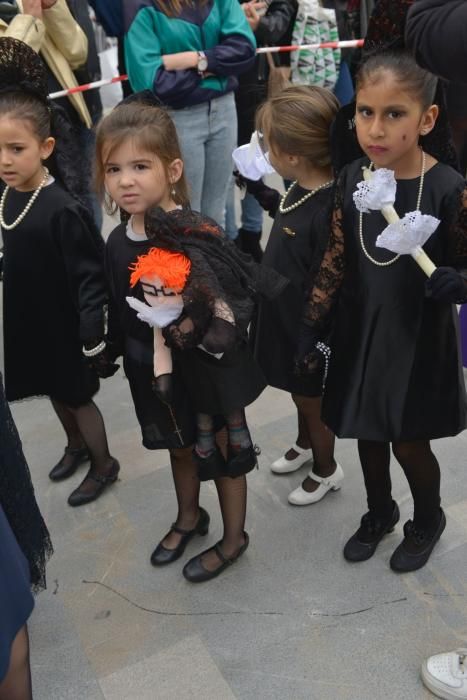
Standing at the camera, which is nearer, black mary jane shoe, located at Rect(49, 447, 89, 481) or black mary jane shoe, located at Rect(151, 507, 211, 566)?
black mary jane shoe, located at Rect(151, 507, 211, 566)

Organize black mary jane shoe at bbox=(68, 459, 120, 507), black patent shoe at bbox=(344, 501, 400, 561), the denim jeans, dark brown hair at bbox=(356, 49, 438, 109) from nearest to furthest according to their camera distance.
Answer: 1. dark brown hair at bbox=(356, 49, 438, 109)
2. black patent shoe at bbox=(344, 501, 400, 561)
3. black mary jane shoe at bbox=(68, 459, 120, 507)
4. the denim jeans

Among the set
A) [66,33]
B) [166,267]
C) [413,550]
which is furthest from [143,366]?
[66,33]

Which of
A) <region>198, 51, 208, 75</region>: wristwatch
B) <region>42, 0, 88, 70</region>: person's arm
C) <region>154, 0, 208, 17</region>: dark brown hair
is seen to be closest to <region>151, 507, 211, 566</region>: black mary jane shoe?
<region>198, 51, 208, 75</region>: wristwatch

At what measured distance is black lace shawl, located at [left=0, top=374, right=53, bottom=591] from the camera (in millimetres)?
1730

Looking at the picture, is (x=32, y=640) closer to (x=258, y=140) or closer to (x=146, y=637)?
(x=146, y=637)

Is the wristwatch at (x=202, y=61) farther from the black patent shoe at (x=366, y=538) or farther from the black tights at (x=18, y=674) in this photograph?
the black tights at (x=18, y=674)

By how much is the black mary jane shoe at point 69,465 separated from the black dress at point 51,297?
363 millimetres

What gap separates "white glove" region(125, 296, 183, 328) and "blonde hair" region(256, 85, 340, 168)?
65 centimetres

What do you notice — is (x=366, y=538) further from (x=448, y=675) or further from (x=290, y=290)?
(x=290, y=290)

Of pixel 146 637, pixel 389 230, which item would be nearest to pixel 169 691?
pixel 146 637

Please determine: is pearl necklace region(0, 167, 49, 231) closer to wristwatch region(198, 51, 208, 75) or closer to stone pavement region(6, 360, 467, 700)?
stone pavement region(6, 360, 467, 700)

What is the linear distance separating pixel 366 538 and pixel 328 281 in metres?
0.85

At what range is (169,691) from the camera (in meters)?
1.94

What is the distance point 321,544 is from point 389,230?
1130mm
